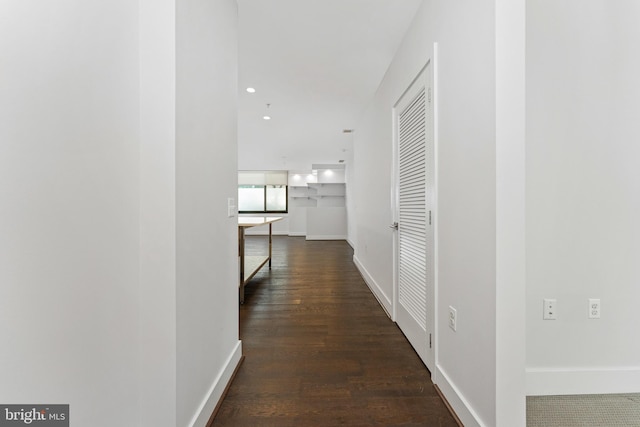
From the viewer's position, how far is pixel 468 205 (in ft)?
4.29

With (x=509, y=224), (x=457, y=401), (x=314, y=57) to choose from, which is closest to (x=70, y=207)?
(x=509, y=224)

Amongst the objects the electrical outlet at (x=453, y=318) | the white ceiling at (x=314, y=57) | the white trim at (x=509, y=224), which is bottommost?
the electrical outlet at (x=453, y=318)

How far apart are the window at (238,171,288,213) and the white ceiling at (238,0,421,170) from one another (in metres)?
5.20

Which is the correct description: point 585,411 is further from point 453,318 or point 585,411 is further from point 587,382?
point 453,318

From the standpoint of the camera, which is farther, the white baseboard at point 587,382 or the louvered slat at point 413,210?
the louvered slat at point 413,210

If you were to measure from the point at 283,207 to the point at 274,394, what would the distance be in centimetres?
897

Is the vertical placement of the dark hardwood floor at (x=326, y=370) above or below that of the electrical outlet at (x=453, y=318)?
below

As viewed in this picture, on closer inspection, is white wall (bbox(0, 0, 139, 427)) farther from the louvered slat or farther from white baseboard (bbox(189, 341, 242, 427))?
the louvered slat

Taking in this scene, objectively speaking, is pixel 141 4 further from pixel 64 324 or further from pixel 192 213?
pixel 64 324

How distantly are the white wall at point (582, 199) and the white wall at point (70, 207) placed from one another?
82.6 inches

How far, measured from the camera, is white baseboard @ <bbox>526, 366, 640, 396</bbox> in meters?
1.54

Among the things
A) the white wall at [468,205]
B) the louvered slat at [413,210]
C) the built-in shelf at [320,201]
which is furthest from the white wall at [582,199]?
the built-in shelf at [320,201]

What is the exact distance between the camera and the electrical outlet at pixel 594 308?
1557mm

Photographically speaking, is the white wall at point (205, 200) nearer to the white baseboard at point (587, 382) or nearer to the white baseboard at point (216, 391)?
the white baseboard at point (216, 391)
